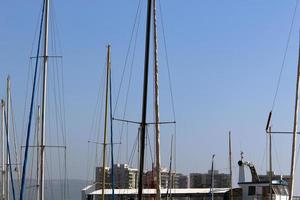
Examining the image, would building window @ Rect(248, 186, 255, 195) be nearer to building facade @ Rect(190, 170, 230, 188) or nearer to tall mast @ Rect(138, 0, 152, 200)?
tall mast @ Rect(138, 0, 152, 200)

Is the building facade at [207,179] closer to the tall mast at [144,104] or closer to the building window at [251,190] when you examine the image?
the building window at [251,190]

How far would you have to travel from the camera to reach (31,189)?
125 ft

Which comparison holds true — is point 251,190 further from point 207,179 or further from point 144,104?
point 207,179

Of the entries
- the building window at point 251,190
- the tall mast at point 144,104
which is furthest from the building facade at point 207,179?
the tall mast at point 144,104

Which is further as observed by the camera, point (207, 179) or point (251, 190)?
point (207, 179)

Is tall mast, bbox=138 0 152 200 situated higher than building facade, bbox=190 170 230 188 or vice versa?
tall mast, bbox=138 0 152 200

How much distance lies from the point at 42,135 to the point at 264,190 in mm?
26973

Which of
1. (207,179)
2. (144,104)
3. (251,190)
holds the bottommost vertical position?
(207,179)

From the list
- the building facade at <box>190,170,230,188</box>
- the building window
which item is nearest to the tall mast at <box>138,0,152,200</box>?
the building window

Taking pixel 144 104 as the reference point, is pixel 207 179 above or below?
below

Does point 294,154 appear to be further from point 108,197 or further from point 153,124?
point 108,197

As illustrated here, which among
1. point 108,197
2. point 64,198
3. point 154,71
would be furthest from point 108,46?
point 108,197

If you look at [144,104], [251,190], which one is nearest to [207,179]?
[251,190]

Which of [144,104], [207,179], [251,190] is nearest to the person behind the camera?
[144,104]
